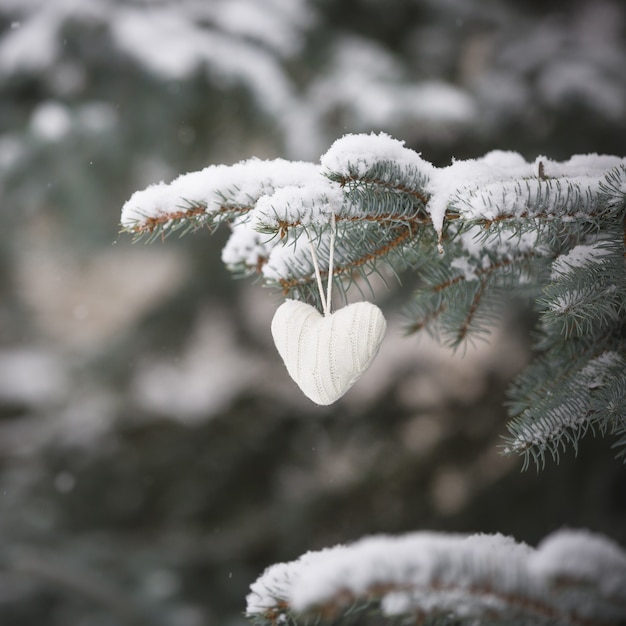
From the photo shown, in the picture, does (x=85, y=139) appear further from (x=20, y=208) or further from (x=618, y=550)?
(x=618, y=550)

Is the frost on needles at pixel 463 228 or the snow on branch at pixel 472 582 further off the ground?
the frost on needles at pixel 463 228

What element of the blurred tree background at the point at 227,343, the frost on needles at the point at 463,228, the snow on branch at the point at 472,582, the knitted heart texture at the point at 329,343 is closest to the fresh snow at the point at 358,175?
the frost on needles at the point at 463,228

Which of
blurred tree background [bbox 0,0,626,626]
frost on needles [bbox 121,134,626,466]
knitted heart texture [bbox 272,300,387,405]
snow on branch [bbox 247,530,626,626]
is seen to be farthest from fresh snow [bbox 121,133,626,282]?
blurred tree background [bbox 0,0,626,626]

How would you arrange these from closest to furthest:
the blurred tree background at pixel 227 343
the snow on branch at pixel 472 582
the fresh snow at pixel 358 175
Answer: the snow on branch at pixel 472 582 < the fresh snow at pixel 358 175 < the blurred tree background at pixel 227 343

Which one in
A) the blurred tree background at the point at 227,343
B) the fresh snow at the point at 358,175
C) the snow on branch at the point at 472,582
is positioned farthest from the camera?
the blurred tree background at the point at 227,343

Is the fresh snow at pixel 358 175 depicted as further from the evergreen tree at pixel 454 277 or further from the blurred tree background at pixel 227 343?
the blurred tree background at pixel 227 343

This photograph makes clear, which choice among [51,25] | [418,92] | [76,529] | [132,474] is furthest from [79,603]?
[418,92]
